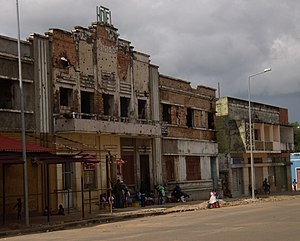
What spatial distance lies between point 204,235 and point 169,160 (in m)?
24.1

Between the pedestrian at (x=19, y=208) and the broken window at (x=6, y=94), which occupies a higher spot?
the broken window at (x=6, y=94)

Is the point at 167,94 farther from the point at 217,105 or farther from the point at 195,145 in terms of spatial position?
the point at 217,105

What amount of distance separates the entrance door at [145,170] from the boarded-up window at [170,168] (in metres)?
2.28

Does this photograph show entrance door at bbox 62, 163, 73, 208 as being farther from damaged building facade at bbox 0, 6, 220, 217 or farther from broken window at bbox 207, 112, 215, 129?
broken window at bbox 207, 112, 215, 129

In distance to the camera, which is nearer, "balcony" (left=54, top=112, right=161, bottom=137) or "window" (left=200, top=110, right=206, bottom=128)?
"balcony" (left=54, top=112, right=161, bottom=137)

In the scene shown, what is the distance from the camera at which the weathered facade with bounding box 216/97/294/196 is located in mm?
50594

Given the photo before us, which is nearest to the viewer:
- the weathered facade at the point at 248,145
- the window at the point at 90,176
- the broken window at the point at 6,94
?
the broken window at the point at 6,94

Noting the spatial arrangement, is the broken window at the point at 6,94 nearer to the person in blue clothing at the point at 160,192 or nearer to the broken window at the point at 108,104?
the broken window at the point at 108,104

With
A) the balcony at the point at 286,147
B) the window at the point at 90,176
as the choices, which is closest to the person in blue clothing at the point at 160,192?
the window at the point at 90,176

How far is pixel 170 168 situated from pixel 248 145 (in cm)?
A: 1268

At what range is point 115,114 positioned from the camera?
115ft

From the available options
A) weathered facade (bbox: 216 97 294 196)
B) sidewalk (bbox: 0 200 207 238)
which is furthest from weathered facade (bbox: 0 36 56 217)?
weathered facade (bbox: 216 97 294 196)

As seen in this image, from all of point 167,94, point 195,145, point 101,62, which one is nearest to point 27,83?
point 101,62

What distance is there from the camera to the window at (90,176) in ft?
106
